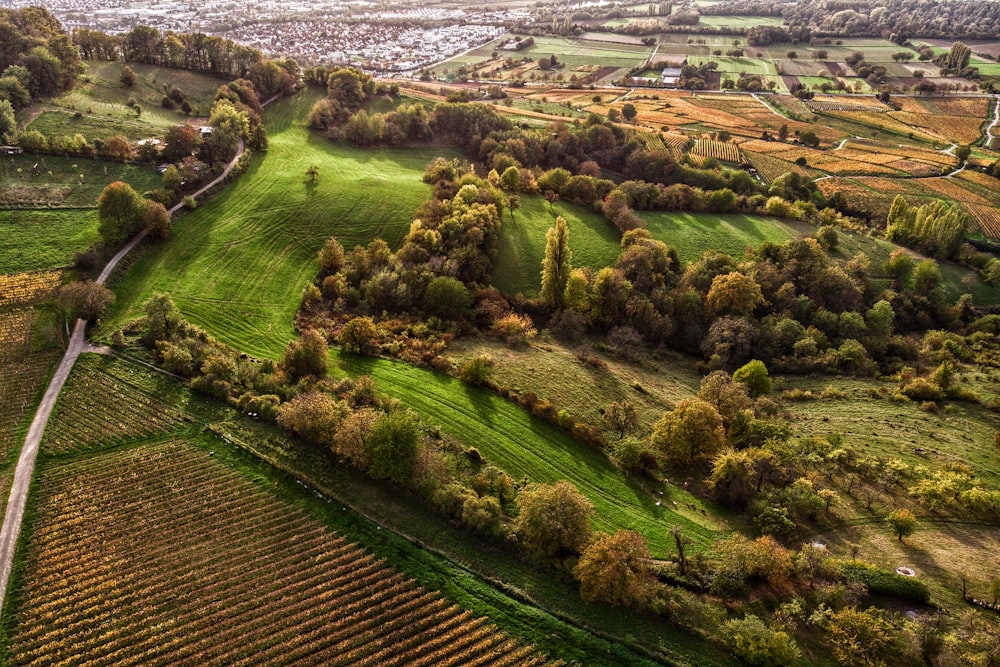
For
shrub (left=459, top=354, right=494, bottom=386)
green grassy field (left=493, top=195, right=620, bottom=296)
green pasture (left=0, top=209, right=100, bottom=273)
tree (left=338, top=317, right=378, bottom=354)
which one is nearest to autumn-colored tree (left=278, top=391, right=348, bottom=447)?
tree (left=338, top=317, right=378, bottom=354)

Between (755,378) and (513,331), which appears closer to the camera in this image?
(755,378)

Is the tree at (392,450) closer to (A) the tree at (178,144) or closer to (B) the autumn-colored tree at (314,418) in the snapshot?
(B) the autumn-colored tree at (314,418)

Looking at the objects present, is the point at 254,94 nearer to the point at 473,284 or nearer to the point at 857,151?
the point at 473,284

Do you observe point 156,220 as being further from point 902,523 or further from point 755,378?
point 902,523

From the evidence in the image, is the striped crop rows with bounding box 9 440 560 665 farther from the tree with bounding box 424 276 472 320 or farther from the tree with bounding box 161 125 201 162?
the tree with bounding box 161 125 201 162

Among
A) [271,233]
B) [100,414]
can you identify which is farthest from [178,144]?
[100,414]
